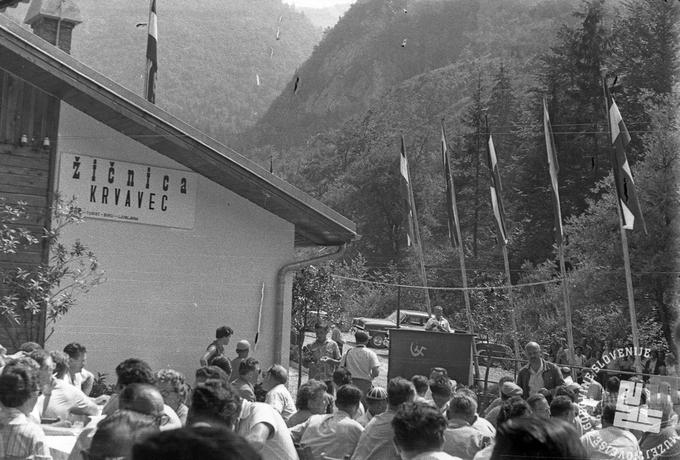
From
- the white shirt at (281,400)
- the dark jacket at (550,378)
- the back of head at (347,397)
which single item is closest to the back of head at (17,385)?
the back of head at (347,397)

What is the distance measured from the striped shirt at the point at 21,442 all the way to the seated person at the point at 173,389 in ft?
3.74

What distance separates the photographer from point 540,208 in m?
43.1

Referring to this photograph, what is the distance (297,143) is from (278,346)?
10926cm

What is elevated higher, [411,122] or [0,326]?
[411,122]

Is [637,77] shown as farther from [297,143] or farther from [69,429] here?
[297,143]

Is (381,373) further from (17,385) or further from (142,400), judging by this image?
(142,400)

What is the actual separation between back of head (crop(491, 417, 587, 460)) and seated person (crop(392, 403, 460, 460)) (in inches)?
68.7

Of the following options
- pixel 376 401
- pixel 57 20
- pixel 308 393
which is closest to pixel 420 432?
pixel 376 401

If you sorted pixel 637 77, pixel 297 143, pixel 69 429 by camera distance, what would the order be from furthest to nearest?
pixel 297 143
pixel 637 77
pixel 69 429

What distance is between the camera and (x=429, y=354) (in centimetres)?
1164

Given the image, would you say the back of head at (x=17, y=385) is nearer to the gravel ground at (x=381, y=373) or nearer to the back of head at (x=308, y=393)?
the back of head at (x=308, y=393)

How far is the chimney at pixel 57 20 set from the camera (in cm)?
1423

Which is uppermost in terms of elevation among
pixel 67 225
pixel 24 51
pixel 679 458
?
pixel 24 51

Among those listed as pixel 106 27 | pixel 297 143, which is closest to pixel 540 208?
pixel 106 27
